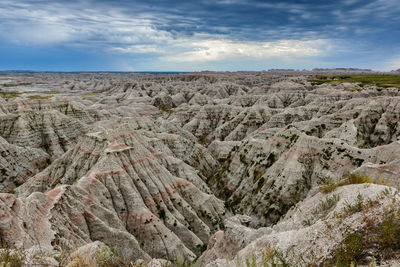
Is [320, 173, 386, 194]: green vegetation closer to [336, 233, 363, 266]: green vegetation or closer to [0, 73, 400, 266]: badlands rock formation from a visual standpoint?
[0, 73, 400, 266]: badlands rock formation

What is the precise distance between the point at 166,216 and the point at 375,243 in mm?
34835

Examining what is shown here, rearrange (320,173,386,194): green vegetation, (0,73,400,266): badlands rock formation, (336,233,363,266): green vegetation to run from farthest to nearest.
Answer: (320,173,386,194): green vegetation → (0,73,400,266): badlands rock formation → (336,233,363,266): green vegetation

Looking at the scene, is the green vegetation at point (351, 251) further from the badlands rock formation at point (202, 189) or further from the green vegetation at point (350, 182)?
the green vegetation at point (350, 182)

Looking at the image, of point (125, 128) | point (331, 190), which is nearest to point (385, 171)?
point (331, 190)

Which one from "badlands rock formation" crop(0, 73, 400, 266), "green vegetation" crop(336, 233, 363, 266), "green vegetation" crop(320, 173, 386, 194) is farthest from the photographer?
"green vegetation" crop(320, 173, 386, 194)

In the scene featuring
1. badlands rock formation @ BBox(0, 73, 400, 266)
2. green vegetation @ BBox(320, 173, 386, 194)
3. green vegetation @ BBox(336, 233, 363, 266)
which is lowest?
badlands rock formation @ BBox(0, 73, 400, 266)

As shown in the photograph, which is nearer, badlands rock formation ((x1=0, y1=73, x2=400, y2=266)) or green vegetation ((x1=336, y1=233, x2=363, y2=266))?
green vegetation ((x1=336, y1=233, x2=363, y2=266))

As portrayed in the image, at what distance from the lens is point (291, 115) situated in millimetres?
84000

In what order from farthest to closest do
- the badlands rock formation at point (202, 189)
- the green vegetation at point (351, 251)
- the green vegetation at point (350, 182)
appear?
the green vegetation at point (350, 182) → the badlands rock formation at point (202, 189) → the green vegetation at point (351, 251)

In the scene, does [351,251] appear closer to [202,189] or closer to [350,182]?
[350,182]

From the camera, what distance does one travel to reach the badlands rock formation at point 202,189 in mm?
10461

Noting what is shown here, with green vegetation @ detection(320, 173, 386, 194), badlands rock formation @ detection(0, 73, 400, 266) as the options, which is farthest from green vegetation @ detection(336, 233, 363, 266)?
green vegetation @ detection(320, 173, 386, 194)

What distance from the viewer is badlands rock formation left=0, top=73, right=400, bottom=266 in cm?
1046

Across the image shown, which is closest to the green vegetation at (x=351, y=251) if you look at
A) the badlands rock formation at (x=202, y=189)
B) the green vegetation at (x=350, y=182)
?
the badlands rock formation at (x=202, y=189)
